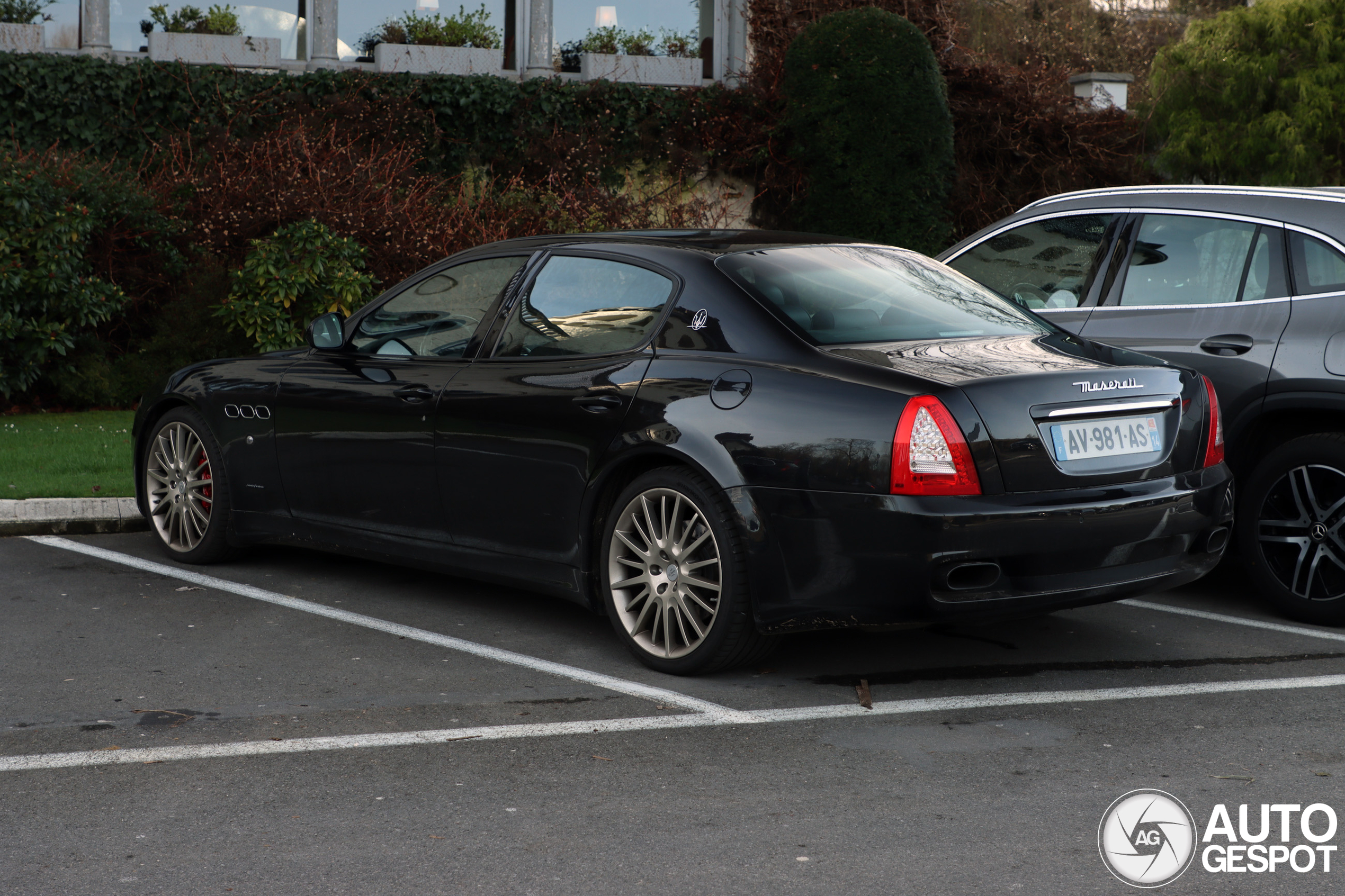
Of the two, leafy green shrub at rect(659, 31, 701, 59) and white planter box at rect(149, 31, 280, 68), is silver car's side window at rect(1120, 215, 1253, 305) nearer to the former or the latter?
white planter box at rect(149, 31, 280, 68)

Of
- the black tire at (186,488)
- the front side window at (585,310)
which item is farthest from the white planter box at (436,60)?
the front side window at (585,310)

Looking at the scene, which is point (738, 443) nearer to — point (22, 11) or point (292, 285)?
point (292, 285)

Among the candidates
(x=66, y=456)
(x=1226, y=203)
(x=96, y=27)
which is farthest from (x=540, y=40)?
(x=1226, y=203)

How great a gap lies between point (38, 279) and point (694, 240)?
8053mm

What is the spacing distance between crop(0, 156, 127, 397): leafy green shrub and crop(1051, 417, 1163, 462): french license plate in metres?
9.47

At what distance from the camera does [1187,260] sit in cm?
655

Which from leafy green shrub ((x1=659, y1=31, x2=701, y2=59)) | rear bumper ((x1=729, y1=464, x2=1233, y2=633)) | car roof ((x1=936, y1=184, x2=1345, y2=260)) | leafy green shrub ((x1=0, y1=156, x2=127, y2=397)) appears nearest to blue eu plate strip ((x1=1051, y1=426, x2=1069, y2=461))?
rear bumper ((x1=729, y1=464, x2=1233, y2=633))

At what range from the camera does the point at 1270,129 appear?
17.9m

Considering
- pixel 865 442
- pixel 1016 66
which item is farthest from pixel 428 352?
pixel 1016 66

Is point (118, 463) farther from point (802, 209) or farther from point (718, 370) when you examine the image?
point (802, 209)

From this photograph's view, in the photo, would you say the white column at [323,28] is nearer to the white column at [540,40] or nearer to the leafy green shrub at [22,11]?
the white column at [540,40]

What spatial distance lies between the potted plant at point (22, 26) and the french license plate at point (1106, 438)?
15.3 meters

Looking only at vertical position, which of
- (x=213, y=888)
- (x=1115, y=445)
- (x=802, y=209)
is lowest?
(x=213, y=888)

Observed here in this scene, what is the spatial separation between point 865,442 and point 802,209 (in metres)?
13.9
